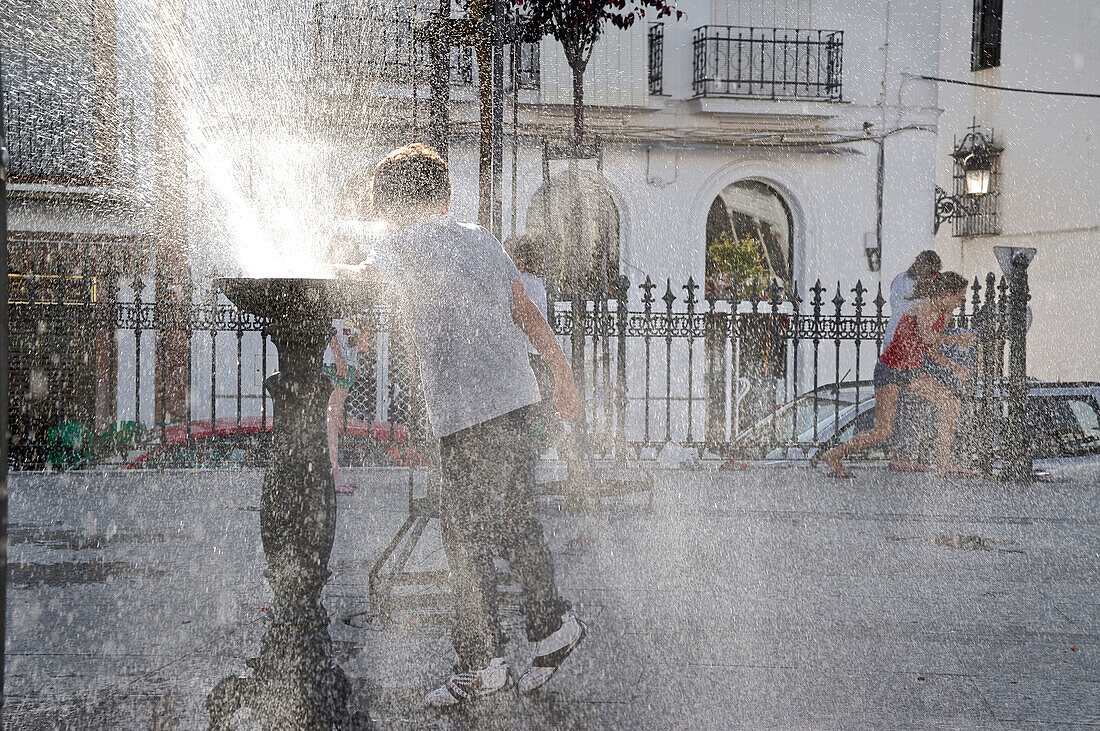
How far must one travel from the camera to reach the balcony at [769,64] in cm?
1655

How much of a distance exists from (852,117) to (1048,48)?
696 centimetres

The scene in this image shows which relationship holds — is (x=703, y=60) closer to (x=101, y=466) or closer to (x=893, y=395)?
(x=893, y=395)

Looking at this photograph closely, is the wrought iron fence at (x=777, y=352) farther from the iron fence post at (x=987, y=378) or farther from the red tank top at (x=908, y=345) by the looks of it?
the red tank top at (x=908, y=345)

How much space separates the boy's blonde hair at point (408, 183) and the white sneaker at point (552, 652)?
60.2 inches

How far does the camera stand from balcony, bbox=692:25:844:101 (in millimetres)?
16547

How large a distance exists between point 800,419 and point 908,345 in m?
1.85

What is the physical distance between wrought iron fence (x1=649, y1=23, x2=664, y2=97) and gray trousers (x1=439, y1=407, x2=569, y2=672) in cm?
1411

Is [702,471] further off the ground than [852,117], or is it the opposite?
[852,117]

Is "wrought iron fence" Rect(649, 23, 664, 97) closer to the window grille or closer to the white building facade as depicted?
the white building facade

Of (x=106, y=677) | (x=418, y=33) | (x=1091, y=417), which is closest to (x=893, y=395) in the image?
(x=1091, y=417)

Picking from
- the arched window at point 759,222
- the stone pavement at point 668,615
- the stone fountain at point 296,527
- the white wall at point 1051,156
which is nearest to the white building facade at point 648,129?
the arched window at point 759,222

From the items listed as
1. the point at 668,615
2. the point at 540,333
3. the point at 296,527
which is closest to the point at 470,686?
the point at 296,527

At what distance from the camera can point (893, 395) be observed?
8.34 metres

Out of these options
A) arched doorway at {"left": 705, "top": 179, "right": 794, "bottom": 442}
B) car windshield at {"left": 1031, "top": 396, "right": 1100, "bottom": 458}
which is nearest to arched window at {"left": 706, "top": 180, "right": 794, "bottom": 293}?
arched doorway at {"left": 705, "top": 179, "right": 794, "bottom": 442}
